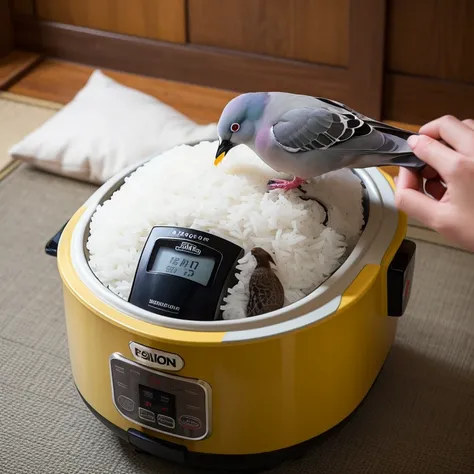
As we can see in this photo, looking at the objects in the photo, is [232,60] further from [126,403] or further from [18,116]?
[126,403]

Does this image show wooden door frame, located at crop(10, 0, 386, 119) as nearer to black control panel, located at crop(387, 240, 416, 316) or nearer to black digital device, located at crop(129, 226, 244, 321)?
black control panel, located at crop(387, 240, 416, 316)

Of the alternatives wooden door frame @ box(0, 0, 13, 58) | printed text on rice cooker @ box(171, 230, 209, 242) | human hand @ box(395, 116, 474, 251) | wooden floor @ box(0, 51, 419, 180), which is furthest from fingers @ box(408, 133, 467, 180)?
wooden door frame @ box(0, 0, 13, 58)

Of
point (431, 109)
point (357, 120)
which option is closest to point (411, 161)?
point (357, 120)

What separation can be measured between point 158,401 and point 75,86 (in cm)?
131

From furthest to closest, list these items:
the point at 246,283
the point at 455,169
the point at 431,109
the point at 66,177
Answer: the point at 431,109, the point at 66,177, the point at 246,283, the point at 455,169

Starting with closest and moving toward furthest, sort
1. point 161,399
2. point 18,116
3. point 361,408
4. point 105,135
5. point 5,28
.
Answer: point 161,399, point 361,408, point 105,135, point 18,116, point 5,28

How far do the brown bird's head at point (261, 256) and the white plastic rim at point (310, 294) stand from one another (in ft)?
0.21

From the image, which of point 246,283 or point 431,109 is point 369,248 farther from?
point 431,109

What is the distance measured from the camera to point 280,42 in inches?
79.0

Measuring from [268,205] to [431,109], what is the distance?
975 mm

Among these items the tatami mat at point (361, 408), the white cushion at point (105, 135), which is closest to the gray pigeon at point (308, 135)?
the tatami mat at point (361, 408)

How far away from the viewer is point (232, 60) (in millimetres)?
2080

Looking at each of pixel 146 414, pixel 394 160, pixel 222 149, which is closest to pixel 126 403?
pixel 146 414

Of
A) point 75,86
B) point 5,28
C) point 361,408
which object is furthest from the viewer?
point 5,28
